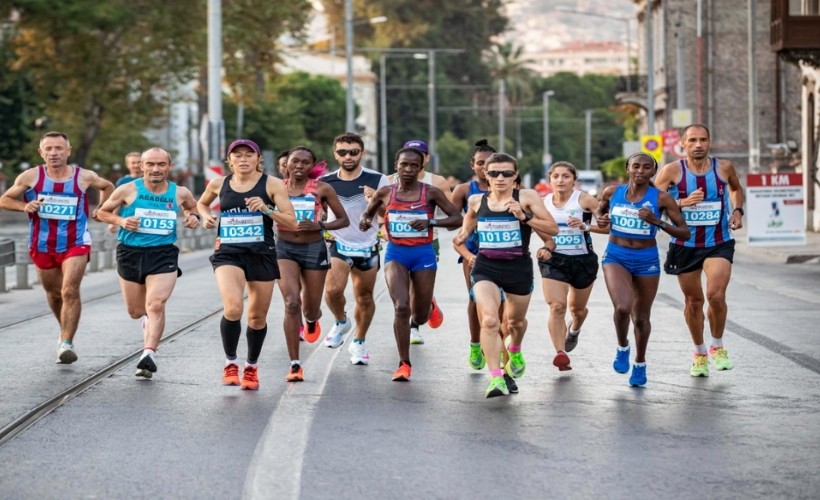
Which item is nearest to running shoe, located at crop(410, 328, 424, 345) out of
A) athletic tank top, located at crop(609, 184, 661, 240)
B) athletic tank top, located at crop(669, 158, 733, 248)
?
Result: athletic tank top, located at crop(669, 158, 733, 248)

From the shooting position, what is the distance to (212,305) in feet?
65.2

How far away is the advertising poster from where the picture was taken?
3197 cm

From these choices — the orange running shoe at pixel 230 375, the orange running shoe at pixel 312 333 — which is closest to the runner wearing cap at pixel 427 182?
the orange running shoe at pixel 312 333

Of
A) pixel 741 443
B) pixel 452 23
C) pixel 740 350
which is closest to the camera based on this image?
pixel 741 443

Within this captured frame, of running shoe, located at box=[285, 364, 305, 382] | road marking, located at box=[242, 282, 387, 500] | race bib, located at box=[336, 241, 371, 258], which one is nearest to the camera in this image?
road marking, located at box=[242, 282, 387, 500]

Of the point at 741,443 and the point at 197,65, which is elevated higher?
the point at 197,65

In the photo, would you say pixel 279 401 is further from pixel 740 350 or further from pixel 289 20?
pixel 289 20

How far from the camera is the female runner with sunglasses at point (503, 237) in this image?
11.0 metres

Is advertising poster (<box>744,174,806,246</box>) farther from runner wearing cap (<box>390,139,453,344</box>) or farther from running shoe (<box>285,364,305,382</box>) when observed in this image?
running shoe (<box>285,364,305,382</box>)

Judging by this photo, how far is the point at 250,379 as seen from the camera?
1123cm

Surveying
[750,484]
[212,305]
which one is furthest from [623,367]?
[212,305]

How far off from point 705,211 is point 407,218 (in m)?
2.08

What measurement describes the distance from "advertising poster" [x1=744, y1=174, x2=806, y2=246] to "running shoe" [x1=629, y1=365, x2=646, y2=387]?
20.9 m

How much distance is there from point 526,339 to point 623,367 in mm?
3295
